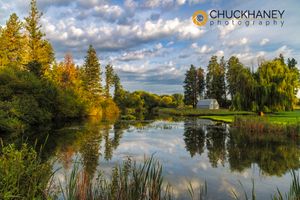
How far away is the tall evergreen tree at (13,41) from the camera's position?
3656 cm

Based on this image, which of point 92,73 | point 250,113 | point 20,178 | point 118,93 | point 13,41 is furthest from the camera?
point 118,93

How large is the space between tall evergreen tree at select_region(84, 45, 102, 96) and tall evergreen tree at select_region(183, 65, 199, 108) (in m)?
28.6

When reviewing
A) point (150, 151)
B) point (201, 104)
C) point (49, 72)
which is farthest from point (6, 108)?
point (201, 104)

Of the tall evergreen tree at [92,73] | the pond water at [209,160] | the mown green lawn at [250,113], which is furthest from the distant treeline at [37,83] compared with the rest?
the mown green lawn at [250,113]

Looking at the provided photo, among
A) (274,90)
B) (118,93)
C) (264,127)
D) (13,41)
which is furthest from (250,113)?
(118,93)

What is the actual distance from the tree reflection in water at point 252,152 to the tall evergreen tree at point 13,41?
2873cm

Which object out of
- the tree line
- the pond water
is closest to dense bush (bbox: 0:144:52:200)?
the pond water

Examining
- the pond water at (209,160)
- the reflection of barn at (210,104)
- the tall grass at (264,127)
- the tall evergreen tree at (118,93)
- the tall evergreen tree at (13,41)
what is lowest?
the pond water at (209,160)

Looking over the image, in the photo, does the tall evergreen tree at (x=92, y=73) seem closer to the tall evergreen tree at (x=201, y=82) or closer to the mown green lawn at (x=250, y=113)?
the mown green lawn at (x=250, y=113)

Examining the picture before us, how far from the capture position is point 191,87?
79.1m

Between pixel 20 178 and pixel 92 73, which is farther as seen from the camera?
pixel 92 73

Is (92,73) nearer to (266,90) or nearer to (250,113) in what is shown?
(250,113)

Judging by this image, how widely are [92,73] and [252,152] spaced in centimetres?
4890

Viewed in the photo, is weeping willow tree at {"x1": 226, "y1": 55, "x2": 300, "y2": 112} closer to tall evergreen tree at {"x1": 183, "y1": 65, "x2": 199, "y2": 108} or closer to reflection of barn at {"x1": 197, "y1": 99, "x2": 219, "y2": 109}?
reflection of barn at {"x1": 197, "y1": 99, "x2": 219, "y2": 109}
